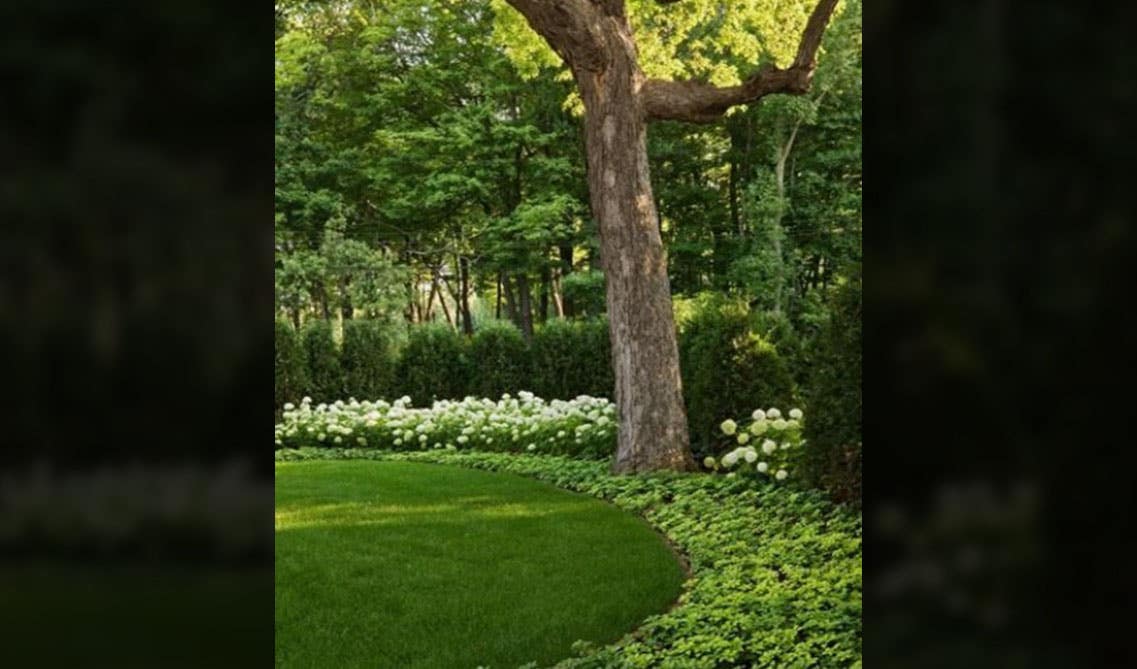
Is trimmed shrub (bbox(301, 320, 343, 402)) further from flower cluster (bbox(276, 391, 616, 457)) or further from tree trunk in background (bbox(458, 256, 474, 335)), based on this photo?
tree trunk in background (bbox(458, 256, 474, 335))

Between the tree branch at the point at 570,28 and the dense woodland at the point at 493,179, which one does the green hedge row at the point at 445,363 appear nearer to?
the dense woodland at the point at 493,179

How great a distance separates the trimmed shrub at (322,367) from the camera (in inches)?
623

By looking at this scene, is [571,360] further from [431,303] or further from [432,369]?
[431,303]

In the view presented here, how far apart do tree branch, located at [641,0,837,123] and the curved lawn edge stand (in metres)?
3.63

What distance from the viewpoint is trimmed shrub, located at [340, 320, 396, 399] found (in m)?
16.1
